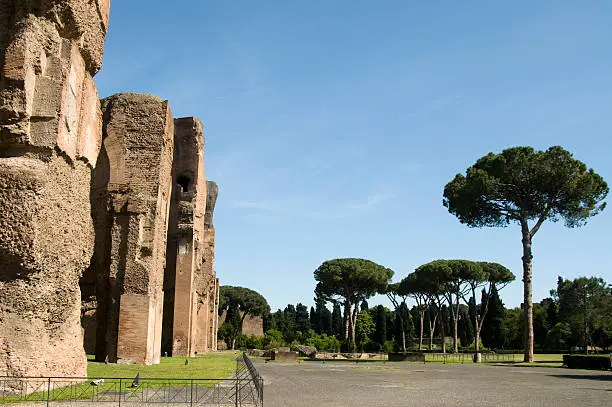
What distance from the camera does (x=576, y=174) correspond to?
25.8 meters

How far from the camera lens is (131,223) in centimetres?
1459

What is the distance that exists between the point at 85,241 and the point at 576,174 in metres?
22.9

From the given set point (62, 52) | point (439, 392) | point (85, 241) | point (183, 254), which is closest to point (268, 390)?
point (439, 392)

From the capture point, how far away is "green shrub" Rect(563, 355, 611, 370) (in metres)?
20.0

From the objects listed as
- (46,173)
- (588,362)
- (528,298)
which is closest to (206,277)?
(528,298)

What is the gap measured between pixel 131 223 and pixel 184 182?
9.21m

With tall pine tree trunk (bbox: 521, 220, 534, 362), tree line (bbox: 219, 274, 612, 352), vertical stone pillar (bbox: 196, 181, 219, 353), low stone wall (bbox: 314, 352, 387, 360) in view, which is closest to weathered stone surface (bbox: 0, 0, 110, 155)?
vertical stone pillar (bbox: 196, 181, 219, 353)

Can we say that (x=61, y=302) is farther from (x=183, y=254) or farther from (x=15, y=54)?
(x=183, y=254)

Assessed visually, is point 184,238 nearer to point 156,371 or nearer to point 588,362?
point 156,371

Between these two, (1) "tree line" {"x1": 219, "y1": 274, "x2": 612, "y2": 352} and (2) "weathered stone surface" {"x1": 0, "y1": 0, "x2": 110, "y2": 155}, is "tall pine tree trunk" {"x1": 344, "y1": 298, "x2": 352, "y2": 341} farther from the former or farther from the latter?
(2) "weathered stone surface" {"x1": 0, "y1": 0, "x2": 110, "y2": 155}

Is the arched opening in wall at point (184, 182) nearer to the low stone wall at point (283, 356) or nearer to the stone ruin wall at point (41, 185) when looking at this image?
the low stone wall at point (283, 356)

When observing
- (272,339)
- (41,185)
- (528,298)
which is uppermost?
(41,185)

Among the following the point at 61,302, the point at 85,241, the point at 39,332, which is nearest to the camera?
the point at 39,332

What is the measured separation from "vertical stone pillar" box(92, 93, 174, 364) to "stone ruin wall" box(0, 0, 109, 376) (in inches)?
233
